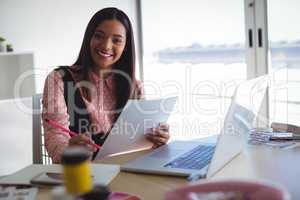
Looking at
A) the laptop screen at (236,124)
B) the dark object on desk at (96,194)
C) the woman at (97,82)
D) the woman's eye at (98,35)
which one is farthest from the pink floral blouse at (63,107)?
the dark object on desk at (96,194)

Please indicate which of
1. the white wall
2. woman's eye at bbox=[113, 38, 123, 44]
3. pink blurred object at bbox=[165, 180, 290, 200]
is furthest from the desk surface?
the white wall

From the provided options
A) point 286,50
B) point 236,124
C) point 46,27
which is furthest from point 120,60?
point 46,27

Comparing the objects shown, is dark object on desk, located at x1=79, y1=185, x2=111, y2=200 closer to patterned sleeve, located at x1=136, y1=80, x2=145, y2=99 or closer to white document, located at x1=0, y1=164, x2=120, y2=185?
white document, located at x1=0, y1=164, x2=120, y2=185

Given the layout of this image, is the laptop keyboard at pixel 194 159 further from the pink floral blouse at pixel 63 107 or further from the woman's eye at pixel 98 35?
the woman's eye at pixel 98 35

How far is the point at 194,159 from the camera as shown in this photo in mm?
1287

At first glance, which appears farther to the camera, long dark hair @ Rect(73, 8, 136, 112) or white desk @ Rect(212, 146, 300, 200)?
long dark hair @ Rect(73, 8, 136, 112)

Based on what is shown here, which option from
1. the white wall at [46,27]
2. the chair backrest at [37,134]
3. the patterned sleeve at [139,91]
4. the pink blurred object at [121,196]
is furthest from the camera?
the white wall at [46,27]

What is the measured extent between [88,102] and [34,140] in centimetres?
29

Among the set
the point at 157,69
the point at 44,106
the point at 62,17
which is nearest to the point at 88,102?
the point at 44,106

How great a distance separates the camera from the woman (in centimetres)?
168

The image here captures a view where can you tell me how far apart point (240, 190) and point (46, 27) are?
310cm

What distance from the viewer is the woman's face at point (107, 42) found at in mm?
1762

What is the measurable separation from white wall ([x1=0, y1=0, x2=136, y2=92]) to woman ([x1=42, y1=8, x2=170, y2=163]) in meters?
1.67

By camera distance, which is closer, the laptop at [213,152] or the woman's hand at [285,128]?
the laptop at [213,152]
